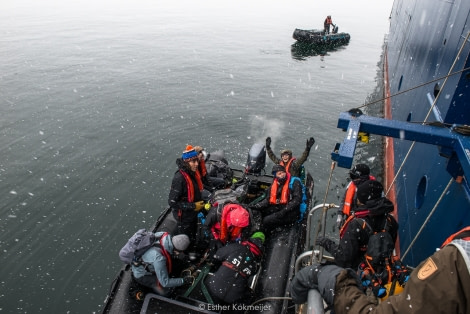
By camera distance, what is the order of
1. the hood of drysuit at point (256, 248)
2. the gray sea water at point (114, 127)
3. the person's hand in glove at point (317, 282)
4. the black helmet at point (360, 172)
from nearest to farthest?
the person's hand in glove at point (317, 282), the hood of drysuit at point (256, 248), the black helmet at point (360, 172), the gray sea water at point (114, 127)

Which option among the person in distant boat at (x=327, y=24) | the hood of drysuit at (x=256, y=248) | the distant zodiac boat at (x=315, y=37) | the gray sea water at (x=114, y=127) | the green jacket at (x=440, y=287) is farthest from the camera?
the person in distant boat at (x=327, y=24)

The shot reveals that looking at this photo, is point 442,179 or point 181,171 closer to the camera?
point 442,179

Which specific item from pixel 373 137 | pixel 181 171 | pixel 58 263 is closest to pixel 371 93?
pixel 373 137

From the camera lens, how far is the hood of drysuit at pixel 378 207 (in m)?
3.77

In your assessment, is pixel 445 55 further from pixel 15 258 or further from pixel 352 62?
pixel 352 62

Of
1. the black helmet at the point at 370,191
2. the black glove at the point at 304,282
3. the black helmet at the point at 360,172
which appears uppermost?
the black glove at the point at 304,282

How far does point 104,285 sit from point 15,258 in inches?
106

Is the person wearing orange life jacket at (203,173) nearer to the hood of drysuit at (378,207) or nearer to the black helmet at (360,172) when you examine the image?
the black helmet at (360,172)

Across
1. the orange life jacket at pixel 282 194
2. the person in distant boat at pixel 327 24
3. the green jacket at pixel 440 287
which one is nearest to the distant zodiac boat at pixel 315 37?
the person in distant boat at pixel 327 24

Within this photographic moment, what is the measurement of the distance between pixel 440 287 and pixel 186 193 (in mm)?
4744

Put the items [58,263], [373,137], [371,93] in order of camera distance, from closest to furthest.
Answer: [58,263] < [373,137] < [371,93]

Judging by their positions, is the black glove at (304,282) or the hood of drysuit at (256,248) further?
the hood of drysuit at (256,248)

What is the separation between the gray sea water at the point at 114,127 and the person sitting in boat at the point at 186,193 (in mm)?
2975

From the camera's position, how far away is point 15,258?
7.82 m
